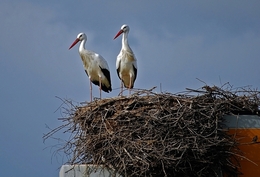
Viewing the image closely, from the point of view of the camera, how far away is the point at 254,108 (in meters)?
8.47

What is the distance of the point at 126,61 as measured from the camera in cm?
1128

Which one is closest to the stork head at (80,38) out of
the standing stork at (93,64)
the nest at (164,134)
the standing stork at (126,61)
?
the standing stork at (93,64)

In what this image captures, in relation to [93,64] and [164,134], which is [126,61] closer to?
[93,64]

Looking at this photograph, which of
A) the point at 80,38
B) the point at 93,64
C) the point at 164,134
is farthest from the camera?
the point at 80,38

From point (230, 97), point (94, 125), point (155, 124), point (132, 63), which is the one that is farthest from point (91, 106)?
point (132, 63)

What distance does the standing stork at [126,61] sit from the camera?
11297mm

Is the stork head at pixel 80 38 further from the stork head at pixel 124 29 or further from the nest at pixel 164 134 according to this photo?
the nest at pixel 164 134

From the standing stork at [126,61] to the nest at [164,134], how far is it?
2850 millimetres

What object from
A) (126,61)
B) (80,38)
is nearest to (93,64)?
(80,38)

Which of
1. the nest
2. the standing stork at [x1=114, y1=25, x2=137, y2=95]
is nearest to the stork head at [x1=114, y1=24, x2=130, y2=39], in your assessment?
the standing stork at [x1=114, y1=25, x2=137, y2=95]

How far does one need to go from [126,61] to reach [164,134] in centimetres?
359

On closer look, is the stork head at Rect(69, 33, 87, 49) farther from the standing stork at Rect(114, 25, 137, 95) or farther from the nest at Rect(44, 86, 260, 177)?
the nest at Rect(44, 86, 260, 177)

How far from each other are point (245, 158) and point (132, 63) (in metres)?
3.73

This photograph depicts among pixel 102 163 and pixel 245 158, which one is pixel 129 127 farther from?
pixel 245 158
